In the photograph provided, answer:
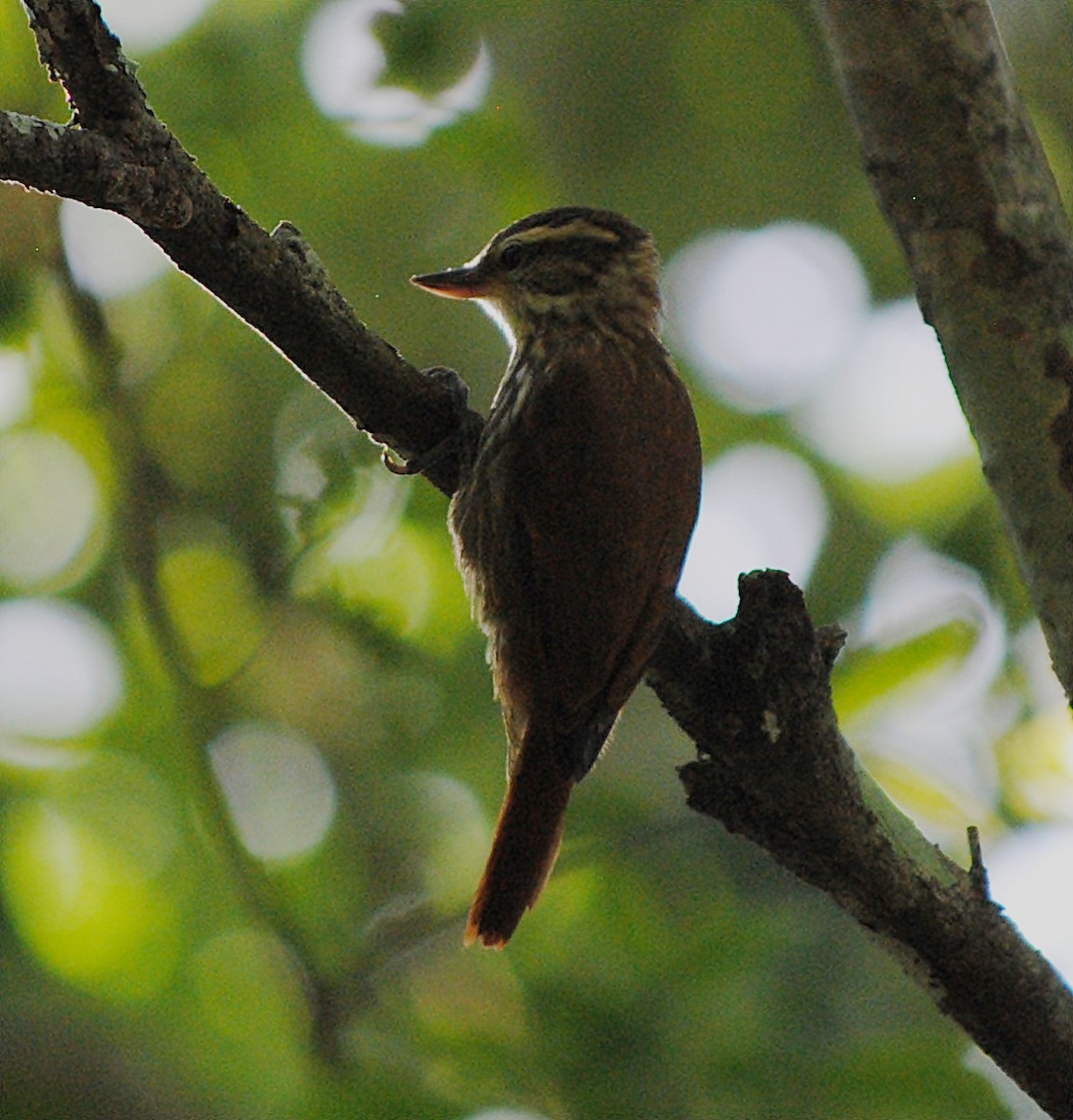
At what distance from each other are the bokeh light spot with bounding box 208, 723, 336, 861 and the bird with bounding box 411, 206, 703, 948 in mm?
1284

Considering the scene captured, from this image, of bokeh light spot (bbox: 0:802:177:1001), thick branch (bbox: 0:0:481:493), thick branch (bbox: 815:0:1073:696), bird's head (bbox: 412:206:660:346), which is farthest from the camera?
bokeh light spot (bbox: 0:802:177:1001)

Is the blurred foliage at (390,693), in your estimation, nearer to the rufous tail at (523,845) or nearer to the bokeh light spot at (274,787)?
the bokeh light spot at (274,787)

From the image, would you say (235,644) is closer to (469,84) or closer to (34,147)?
(469,84)

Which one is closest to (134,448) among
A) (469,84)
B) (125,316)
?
(125,316)

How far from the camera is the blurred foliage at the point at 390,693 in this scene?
408 cm

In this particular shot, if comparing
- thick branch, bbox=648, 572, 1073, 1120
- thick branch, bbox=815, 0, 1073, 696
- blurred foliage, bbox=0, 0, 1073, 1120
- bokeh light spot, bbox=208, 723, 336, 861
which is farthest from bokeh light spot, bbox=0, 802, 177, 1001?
thick branch, bbox=815, 0, 1073, 696

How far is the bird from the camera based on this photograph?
339 centimetres

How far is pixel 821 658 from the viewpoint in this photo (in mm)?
2873

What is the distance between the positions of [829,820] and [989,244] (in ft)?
3.33

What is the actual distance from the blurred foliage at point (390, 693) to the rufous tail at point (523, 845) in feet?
1.64

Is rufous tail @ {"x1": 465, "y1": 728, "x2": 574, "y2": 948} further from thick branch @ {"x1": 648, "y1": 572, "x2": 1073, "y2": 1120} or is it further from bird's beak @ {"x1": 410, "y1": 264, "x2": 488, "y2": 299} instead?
bird's beak @ {"x1": 410, "y1": 264, "x2": 488, "y2": 299}

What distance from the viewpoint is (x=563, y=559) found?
3.52 metres

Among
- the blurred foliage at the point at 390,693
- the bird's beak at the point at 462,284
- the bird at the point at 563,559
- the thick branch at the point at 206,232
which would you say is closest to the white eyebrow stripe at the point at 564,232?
the bird's beak at the point at 462,284

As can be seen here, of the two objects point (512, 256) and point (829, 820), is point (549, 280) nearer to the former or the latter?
point (512, 256)
